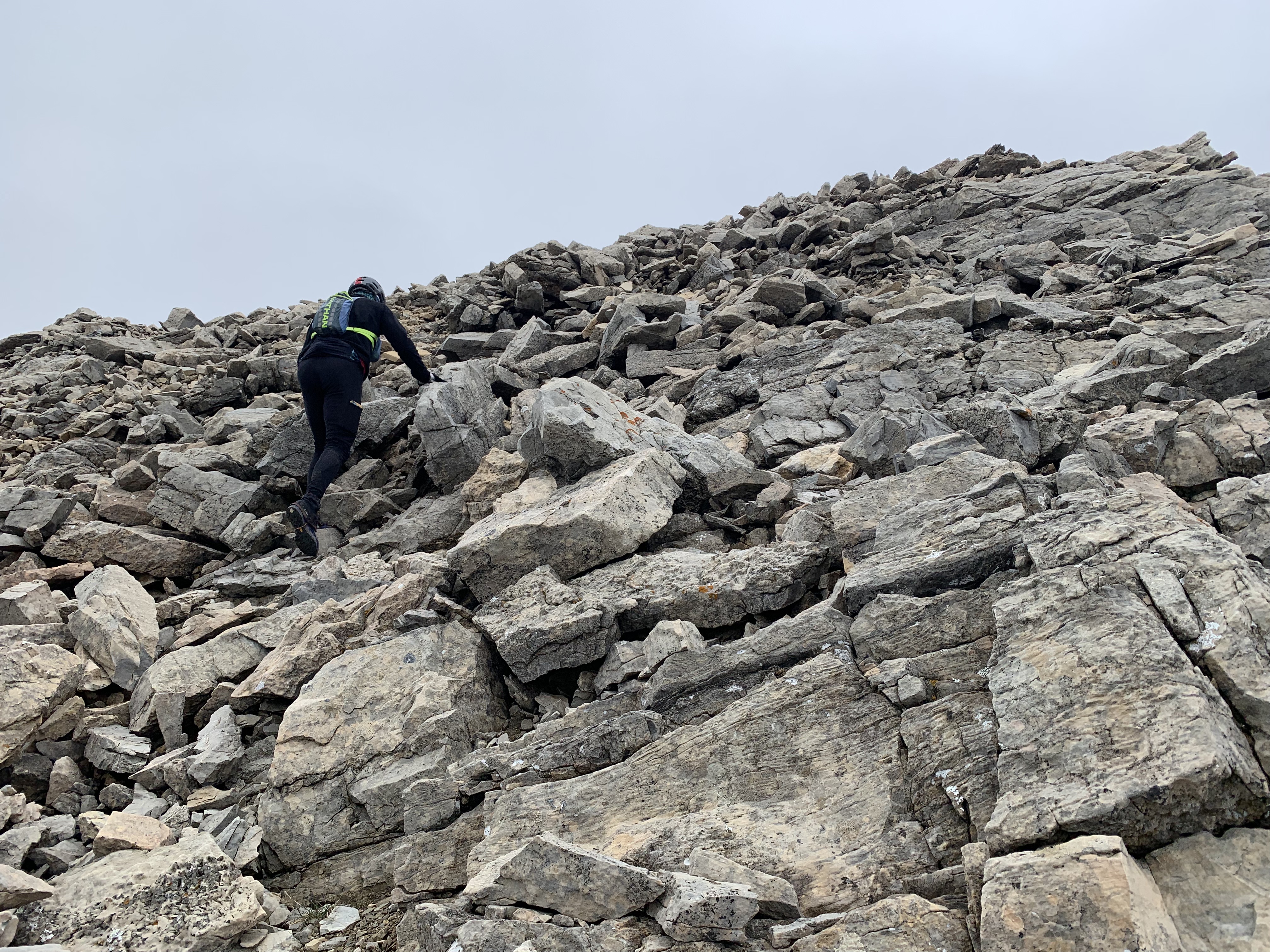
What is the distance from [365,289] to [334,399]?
2.44m

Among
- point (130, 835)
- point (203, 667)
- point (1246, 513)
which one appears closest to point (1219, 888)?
point (1246, 513)

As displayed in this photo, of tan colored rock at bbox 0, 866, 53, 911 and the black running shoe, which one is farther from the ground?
the black running shoe

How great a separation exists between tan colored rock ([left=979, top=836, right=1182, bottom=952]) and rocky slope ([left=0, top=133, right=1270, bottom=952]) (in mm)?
16

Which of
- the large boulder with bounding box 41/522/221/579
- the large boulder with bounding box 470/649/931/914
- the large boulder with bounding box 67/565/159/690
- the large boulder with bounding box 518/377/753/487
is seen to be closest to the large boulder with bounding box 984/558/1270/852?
the large boulder with bounding box 470/649/931/914

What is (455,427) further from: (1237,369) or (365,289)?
(1237,369)

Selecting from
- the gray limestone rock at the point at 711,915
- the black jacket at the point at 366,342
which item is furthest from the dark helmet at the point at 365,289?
the gray limestone rock at the point at 711,915

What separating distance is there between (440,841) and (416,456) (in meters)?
7.62

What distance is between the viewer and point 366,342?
12094mm

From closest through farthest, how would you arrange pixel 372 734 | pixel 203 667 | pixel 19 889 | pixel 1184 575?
pixel 1184 575 < pixel 19 889 < pixel 372 734 < pixel 203 667

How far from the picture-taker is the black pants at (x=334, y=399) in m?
11.4

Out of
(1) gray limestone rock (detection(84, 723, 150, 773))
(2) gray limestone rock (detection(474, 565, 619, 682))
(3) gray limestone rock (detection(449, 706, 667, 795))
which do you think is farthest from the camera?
(2) gray limestone rock (detection(474, 565, 619, 682))

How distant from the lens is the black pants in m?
11.4

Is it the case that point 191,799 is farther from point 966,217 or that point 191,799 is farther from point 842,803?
point 966,217

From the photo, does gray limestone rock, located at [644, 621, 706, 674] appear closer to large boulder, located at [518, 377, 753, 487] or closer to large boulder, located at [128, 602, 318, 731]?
large boulder, located at [518, 377, 753, 487]
